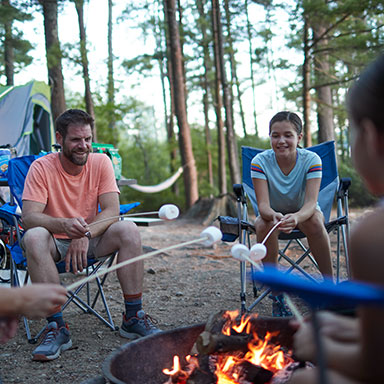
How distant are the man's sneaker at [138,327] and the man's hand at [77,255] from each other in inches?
16.1

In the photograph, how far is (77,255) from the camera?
2.43 meters

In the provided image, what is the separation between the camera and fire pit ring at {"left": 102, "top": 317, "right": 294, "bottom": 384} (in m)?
1.59

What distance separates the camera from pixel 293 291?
72 centimetres

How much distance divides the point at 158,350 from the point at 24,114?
19.9 ft

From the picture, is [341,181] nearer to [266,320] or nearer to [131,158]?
[266,320]

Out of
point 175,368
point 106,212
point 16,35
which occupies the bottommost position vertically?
point 175,368

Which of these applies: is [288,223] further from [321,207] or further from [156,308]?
[156,308]

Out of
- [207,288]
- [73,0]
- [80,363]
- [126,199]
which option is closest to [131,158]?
[126,199]

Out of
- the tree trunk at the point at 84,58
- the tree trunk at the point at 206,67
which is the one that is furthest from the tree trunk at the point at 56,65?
the tree trunk at the point at 206,67

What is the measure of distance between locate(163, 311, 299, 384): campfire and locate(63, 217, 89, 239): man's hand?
98 centimetres

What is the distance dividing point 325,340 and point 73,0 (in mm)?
8447

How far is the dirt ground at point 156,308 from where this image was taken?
7.23ft

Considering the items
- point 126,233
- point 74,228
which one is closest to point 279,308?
point 126,233

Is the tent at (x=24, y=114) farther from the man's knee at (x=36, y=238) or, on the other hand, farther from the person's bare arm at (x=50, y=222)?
the man's knee at (x=36, y=238)
